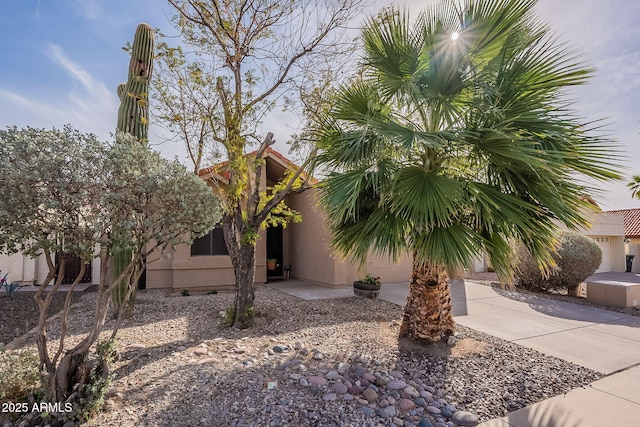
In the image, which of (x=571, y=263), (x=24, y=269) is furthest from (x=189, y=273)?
(x=571, y=263)

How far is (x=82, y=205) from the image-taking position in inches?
139

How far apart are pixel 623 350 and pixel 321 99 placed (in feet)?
25.8

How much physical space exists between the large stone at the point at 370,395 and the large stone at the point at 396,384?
1.04 feet

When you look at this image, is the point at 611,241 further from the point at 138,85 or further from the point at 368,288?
the point at 138,85

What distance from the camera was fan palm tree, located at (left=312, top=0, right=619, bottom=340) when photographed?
4789 mm

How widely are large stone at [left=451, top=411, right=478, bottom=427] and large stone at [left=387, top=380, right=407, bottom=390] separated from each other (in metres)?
0.72

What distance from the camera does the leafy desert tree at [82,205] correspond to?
3.35 metres

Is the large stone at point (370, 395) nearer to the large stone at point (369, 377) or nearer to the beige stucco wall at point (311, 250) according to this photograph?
the large stone at point (369, 377)

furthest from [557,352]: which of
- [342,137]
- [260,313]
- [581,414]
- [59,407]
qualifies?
[59,407]

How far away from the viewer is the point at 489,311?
8859 mm

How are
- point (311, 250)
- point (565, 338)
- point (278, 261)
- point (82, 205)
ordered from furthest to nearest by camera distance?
point (278, 261)
point (311, 250)
point (565, 338)
point (82, 205)

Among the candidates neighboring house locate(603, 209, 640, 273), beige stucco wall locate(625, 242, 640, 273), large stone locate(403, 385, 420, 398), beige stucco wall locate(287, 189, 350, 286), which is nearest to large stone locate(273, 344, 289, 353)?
large stone locate(403, 385, 420, 398)

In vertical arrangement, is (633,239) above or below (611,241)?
above

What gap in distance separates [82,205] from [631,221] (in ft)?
111
